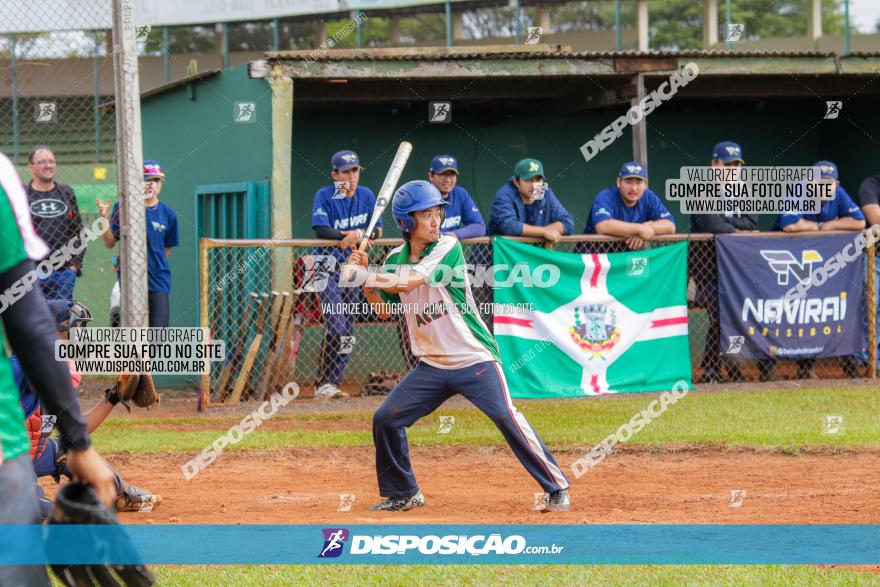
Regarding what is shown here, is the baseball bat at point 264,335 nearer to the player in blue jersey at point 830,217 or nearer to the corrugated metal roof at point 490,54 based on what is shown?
the corrugated metal roof at point 490,54

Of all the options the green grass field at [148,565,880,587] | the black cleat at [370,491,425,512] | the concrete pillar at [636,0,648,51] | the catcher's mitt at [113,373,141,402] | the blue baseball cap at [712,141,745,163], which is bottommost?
the black cleat at [370,491,425,512]

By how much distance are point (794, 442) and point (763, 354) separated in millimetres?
3308

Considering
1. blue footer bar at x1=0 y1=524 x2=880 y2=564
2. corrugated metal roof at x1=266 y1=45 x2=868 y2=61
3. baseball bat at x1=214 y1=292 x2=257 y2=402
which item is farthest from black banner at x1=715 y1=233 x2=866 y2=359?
blue footer bar at x1=0 y1=524 x2=880 y2=564

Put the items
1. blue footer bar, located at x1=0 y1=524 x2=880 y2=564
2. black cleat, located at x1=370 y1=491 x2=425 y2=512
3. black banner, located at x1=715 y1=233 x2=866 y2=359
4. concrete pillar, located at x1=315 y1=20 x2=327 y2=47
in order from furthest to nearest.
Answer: concrete pillar, located at x1=315 y1=20 x2=327 y2=47 → black banner, located at x1=715 y1=233 x2=866 y2=359 → black cleat, located at x1=370 y1=491 x2=425 y2=512 → blue footer bar, located at x1=0 y1=524 x2=880 y2=564

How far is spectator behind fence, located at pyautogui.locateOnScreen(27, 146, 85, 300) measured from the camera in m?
11.3

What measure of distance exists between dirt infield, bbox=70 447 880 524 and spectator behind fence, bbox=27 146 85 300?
114 inches

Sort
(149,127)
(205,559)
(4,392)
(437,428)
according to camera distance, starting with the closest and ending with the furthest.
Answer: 1. (4,392)
2. (205,559)
3. (437,428)
4. (149,127)

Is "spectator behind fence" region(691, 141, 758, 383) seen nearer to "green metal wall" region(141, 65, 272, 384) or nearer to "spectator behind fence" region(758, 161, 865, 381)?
"spectator behind fence" region(758, 161, 865, 381)

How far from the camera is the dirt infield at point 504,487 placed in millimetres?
6707

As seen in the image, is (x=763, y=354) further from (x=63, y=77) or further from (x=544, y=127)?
(x=63, y=77)

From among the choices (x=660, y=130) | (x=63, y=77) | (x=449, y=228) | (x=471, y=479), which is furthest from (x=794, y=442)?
(x=63, y=77)

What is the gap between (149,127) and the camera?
566 inches

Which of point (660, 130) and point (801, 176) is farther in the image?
point (660, 130)

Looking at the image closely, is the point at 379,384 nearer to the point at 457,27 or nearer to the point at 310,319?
the point at 310,319
